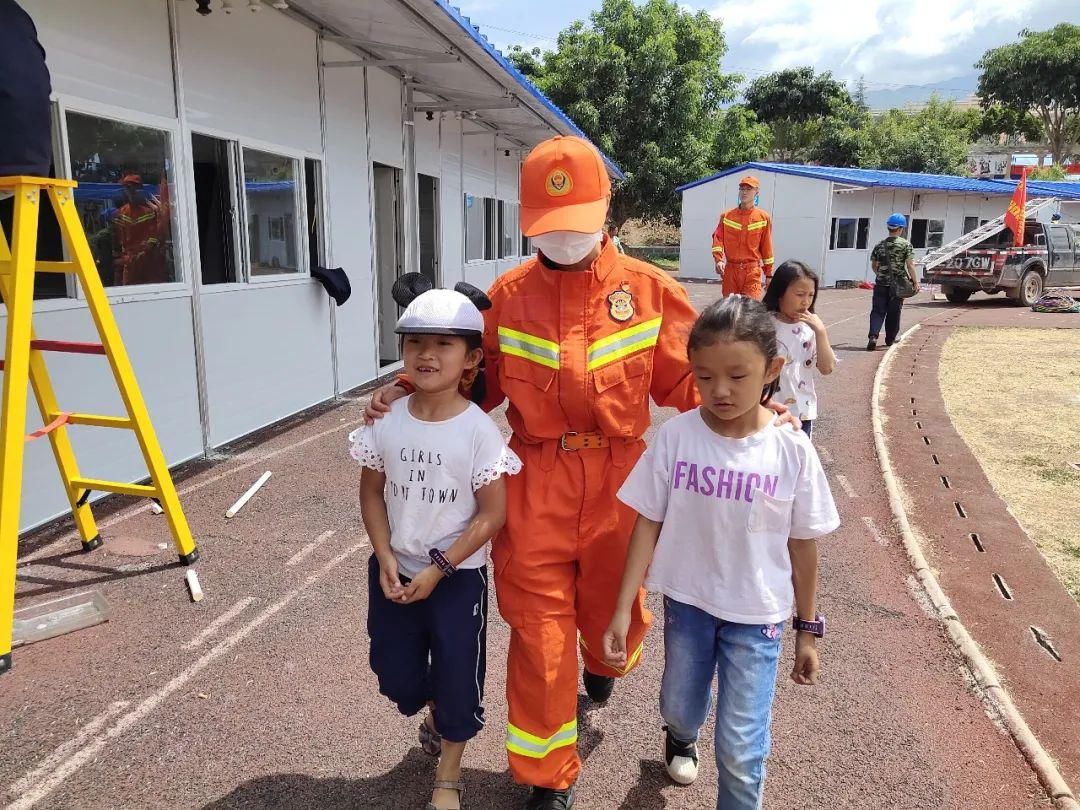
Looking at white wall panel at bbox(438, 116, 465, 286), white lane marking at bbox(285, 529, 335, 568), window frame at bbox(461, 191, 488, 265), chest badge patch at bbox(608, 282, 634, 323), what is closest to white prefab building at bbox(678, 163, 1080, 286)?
window frame at bbox(461, 191, 488, 265)

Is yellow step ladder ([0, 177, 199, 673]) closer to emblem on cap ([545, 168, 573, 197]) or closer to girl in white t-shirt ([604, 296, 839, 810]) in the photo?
emblem on cap ([545, 168, 573, 197])

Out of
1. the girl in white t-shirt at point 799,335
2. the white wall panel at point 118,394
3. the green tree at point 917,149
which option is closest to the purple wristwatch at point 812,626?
the girl in white t-shirt at point 799,335

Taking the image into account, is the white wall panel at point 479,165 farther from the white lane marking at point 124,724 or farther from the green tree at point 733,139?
the green tree at point 733,139

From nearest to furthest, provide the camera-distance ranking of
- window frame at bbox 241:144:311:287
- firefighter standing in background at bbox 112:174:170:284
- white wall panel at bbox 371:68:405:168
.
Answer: firefighter standing in background at bbox 112:174:170:284
window frame at bbox 241:144:311:287
white wall panel at bbox 371:68:405:168

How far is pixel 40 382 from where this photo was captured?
4008mm

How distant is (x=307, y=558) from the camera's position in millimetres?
4383

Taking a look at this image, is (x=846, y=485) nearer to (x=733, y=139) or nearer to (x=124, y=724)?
(x=124, y=724)

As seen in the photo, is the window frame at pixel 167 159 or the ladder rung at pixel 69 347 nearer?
the ladder rung at pixel 69 347

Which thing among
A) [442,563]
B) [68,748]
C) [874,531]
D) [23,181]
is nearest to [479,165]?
[874,531]

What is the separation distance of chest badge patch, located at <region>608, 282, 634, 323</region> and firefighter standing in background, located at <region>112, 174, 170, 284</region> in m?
4.13

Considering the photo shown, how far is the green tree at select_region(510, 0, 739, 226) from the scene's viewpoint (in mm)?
27312

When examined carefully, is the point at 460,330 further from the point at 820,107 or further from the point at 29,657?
the point at 820,107

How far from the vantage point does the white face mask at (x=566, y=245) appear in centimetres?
228

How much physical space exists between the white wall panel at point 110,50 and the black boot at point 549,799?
4.57 metres
